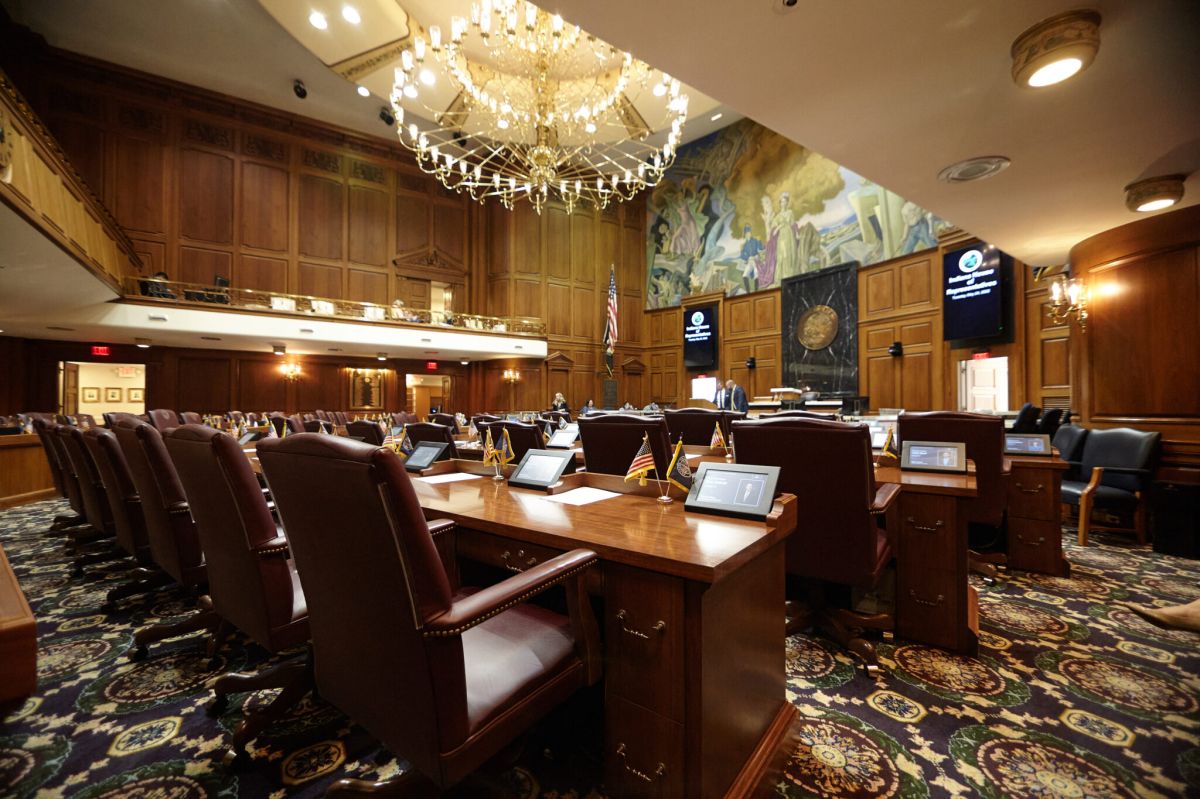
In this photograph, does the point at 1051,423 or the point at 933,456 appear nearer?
the point at 933,456

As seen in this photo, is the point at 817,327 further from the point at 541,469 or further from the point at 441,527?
the point at 441,527

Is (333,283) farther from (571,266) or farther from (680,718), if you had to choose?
(680,718)

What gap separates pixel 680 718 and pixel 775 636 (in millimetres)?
569

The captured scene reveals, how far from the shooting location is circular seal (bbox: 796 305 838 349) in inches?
463

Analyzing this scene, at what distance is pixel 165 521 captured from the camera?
2361mm

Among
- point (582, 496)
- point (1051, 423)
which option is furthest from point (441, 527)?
point (1051, 423)

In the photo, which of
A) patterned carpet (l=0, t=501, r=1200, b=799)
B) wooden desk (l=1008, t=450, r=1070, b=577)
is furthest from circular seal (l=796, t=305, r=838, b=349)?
patterned carpet (l=0, t=501, r=1200, b=799)

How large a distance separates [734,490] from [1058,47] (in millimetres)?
2384

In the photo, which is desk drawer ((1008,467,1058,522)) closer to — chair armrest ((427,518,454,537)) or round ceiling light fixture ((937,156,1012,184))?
round ceiling light fixture ((937,156,1012,184))

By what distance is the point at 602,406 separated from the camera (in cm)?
1578

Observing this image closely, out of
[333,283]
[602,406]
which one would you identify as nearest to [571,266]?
[602,406]

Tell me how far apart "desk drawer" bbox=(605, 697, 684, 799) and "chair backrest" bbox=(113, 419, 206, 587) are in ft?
7.05

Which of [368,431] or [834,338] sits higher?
[834,338]

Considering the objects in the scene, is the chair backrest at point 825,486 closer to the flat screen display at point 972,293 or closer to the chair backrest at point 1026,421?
the chair backrest at point 1026,421
